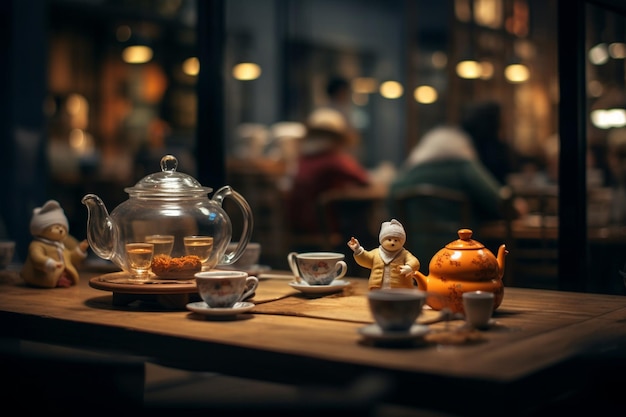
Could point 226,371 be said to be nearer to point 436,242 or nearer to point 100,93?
point 436,242

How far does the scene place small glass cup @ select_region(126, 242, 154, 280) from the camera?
1739 mm

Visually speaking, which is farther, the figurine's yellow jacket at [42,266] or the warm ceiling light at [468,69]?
the warm ceiling light at [468,69]

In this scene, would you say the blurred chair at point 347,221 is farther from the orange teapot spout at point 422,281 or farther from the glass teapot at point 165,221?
the orange teapot spout at point 422,281

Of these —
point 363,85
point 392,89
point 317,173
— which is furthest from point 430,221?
point 363,85

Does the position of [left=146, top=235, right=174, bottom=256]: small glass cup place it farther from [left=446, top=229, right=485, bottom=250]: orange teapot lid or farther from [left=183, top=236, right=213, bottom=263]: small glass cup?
[left=446, top=229, right=485, bottom=250]: orange teapot lid

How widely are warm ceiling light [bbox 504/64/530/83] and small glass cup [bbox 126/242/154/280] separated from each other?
758 centimetres

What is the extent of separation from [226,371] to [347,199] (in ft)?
10.8

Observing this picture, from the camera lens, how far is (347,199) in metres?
4.52

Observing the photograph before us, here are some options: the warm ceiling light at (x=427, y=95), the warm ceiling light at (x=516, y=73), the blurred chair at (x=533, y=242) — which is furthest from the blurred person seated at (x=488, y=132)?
the warm ceiling light at (x=427, y=95)

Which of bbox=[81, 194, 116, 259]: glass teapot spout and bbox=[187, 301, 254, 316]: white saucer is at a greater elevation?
bbox=[81, 194, 116, 259]: glass teapot spout

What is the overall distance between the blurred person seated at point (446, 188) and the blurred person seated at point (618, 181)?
0.47 metres

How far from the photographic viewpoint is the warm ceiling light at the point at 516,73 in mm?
8762

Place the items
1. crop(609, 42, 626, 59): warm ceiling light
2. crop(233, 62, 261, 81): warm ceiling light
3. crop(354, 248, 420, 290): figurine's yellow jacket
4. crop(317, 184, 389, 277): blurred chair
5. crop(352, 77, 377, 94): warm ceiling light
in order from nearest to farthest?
crop(354, 248, 420, 290): figurine's yellow jacket, crop(317, 184, 389, 277): blurred chair, crop(609, 42, 626, 59): warm ceiling light, crop(233, 62, 261, 81): warm ceiling light, crop(352, 77, 377, 94): warm ceiling light

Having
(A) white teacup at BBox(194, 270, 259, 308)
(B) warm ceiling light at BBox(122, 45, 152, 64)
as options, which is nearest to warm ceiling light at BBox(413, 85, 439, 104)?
(B) warm ceiling light at BBox(122, 45, 152, 64)
